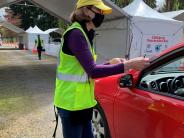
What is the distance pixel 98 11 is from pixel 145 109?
101 cm

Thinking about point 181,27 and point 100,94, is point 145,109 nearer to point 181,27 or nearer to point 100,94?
point 100,94

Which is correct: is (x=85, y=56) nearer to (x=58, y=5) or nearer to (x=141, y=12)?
(x=141, y=12)

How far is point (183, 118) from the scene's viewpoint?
107 inches

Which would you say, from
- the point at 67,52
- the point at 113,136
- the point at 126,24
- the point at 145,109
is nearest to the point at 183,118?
the point at 145,109

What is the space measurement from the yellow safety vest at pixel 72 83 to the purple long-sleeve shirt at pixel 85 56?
6cm

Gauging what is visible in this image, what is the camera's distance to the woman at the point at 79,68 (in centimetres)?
264

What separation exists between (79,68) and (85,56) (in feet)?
0.45

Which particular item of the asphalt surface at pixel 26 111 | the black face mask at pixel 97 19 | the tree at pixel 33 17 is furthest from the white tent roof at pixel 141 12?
the tree at pixel 33 17

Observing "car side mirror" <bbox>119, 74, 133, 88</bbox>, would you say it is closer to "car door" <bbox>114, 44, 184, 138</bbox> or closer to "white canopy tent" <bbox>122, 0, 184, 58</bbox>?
"car door" <bbox>114, 44, 184, 138</bbox>

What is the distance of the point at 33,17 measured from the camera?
66.2 meters

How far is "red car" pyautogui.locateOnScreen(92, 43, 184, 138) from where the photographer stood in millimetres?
2910

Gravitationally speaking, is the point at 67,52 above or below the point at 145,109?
above

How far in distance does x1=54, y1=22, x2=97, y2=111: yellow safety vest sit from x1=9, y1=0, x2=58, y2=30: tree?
61774 millimetres

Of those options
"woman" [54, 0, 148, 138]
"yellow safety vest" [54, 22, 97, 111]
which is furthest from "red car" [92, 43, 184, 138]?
→ "yellow safety vest" [54, 22, 97, 111]
